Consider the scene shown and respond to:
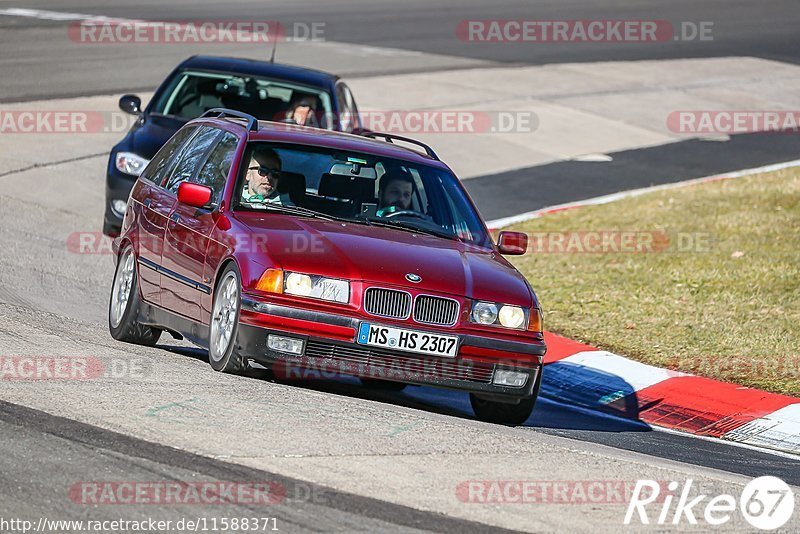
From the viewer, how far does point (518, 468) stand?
6.76 m

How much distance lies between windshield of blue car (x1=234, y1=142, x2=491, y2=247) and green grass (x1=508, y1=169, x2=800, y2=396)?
290 centimetres

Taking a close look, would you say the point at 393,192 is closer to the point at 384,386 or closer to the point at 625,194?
the point at 384,386

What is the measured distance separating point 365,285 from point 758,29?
Answer: 29.3 m

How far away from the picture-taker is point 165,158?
10.3 m

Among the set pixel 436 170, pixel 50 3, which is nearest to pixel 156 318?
pixel 436 170

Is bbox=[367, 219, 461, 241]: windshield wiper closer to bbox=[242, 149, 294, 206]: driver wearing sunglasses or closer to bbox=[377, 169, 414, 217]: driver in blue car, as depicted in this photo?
bbox=[377, 169, 414, 217]: driver in blue car

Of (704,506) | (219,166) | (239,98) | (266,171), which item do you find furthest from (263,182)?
(239,98)

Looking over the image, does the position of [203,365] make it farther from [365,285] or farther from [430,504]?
[430,504]

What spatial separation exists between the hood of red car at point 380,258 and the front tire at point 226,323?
267 mm

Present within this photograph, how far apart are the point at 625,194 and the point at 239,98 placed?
6.36m

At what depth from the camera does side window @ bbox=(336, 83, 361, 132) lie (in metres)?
14.9

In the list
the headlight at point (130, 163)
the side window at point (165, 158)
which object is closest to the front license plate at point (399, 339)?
the side window at point (165, 158)

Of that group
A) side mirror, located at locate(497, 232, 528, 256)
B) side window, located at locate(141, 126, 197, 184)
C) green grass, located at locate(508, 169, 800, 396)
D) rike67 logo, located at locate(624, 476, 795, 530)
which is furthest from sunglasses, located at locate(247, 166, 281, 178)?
green grass, located at locate(508, 169, 800, 396)

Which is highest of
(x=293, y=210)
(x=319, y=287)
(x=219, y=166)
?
(x=219, y=166)
